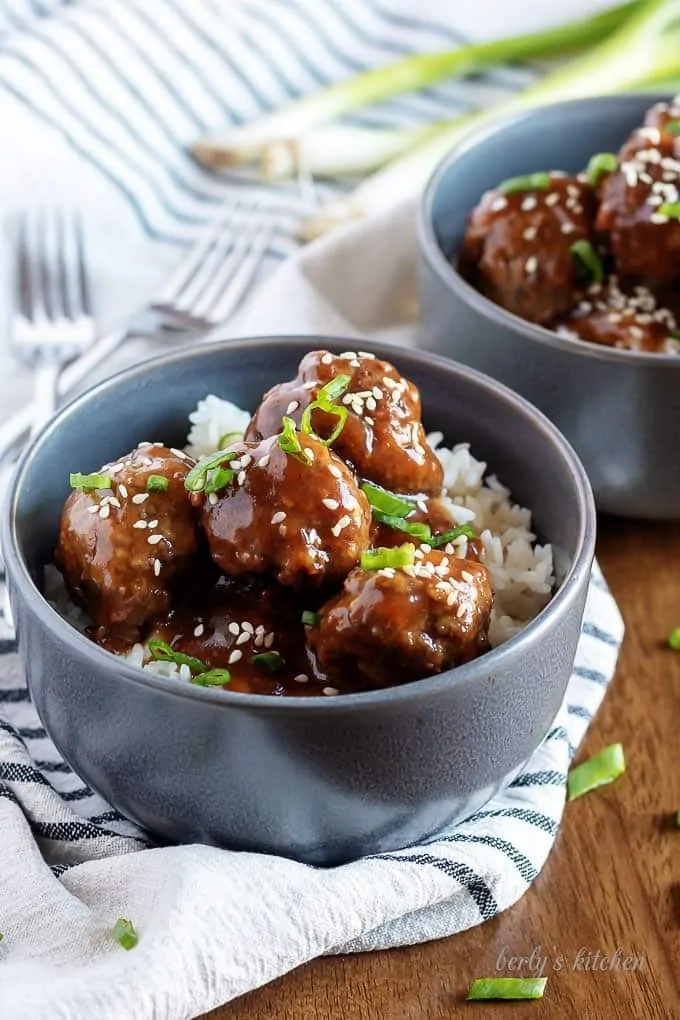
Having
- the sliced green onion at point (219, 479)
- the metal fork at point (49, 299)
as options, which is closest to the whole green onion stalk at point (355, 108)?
the metal fork at point (49, 299)

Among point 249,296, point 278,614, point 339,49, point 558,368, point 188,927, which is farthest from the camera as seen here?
point 339,49

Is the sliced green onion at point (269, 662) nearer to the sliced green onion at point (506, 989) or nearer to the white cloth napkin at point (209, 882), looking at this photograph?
the white cloth napkin at point (209, 882)

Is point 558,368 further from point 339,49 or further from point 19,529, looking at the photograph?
point 339,49

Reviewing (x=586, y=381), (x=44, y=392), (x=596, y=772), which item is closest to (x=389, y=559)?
(x=596, y=772)

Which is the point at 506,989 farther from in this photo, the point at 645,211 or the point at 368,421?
the point at 645,211

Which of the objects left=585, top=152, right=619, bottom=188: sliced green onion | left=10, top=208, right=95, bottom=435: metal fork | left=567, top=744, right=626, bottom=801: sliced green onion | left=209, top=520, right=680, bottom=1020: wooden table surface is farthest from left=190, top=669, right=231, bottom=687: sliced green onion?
left=585, top=152, right=619, bottom=188: sliced green onion

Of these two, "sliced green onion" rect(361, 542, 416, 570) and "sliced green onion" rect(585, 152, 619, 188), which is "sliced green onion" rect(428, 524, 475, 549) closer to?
"sliced green onion" rect(361, 542, 416, 570)

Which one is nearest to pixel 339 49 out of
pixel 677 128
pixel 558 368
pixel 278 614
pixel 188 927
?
pixel 677 128

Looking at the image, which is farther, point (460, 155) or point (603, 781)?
point (460, 155)
